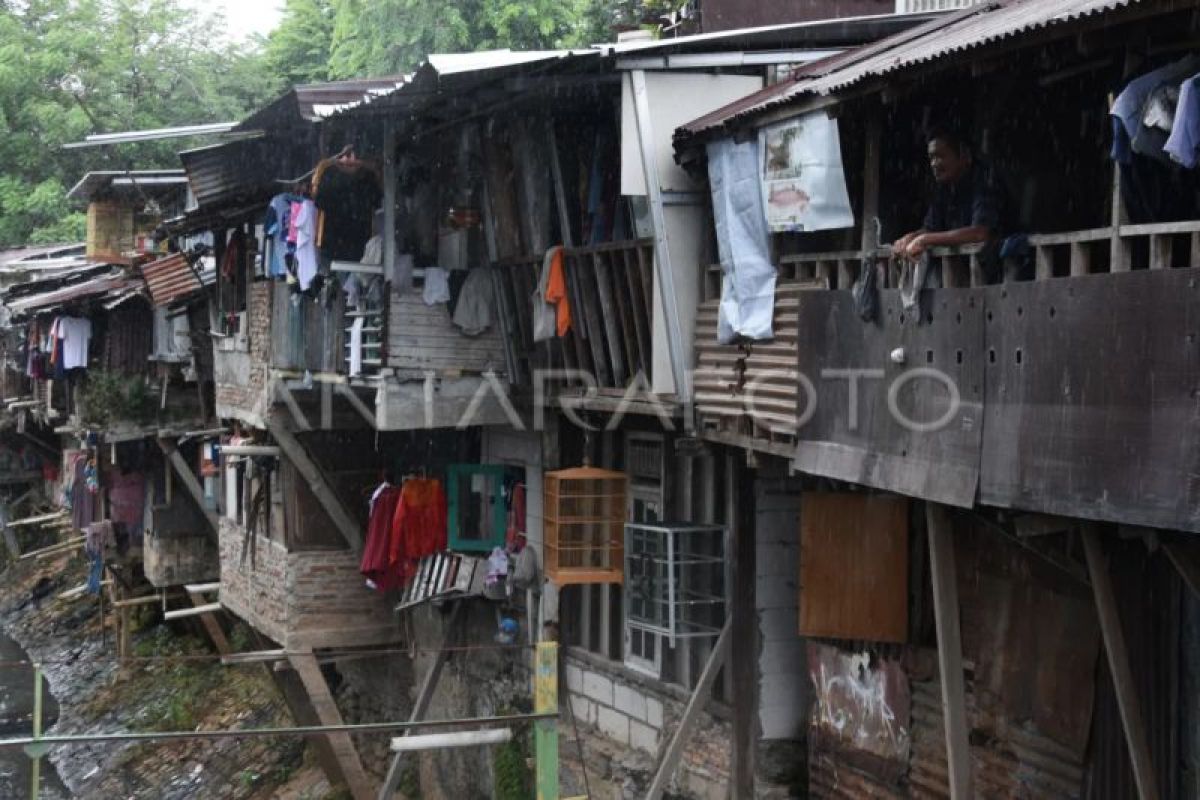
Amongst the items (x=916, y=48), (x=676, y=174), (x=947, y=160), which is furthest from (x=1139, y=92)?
(x=676, y=174)

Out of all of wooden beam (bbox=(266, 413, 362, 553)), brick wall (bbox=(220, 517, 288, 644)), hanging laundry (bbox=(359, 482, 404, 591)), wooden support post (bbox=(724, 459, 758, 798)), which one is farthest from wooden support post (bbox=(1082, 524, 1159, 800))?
brick wall (bbox=(220, 517, 288, 644))

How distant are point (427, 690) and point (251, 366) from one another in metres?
4.28

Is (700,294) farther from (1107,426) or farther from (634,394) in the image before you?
(1107,426)

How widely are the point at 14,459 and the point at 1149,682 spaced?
37.8 metres

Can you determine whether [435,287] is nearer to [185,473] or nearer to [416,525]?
[416,525]

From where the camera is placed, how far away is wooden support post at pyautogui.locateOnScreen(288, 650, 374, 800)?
16562 mm

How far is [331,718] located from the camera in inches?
655

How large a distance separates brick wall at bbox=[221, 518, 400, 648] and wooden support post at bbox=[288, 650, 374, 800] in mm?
240

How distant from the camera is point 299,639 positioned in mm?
16562

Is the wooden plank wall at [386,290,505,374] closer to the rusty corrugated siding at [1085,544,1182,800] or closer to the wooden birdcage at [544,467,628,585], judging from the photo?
the wooden birdcage at [544,467,628,585]

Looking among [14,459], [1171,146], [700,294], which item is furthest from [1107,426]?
[14,459]

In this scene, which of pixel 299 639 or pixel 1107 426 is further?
pixel 299 639

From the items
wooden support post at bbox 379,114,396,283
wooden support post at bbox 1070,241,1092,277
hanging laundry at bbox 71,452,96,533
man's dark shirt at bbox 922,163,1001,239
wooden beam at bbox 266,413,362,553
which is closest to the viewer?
wooden support post at bbox 1070,241,1092,277

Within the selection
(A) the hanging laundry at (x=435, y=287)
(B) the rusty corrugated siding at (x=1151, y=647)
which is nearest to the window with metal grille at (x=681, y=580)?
(A) the hanging laundry at (x=435, y=287)
